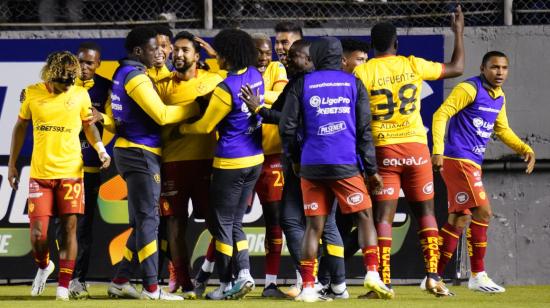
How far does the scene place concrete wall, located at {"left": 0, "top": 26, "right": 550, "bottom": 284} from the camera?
527 inches

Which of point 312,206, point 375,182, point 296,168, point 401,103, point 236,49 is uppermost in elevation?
point 236,49

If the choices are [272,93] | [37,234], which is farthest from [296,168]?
[37,234]

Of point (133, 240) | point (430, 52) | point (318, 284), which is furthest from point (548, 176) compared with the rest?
point (133, 240)

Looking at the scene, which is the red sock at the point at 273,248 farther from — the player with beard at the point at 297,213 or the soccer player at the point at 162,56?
the soccer player at the point at 162,56

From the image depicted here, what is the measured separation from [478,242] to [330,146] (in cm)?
249

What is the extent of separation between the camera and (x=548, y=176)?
13.4m

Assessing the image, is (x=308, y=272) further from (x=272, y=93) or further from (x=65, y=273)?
(x=65, y=273)

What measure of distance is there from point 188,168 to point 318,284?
1.46m

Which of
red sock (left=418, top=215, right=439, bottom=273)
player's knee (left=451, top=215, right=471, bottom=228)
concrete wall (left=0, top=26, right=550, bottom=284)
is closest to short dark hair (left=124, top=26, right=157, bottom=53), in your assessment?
red sock (left=418, top=215, right=439, bottom=273)

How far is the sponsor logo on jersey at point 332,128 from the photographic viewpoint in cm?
992

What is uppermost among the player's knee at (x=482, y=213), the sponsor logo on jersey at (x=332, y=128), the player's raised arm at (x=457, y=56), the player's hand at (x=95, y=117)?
the player's raised arm at (x=457, y=56)

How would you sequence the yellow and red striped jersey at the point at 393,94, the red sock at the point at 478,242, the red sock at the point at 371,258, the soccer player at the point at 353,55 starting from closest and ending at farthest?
1. the red sock at the point at 371,258
2. the yellow and red striped jersey at the point at 393,94
3. the soccer player at the point at 353,55
4. the red sock at the point at 478,242

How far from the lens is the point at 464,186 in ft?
38.2

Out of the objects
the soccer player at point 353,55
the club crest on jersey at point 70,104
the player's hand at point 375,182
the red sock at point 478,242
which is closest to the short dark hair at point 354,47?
the soccer player at point 353,55
